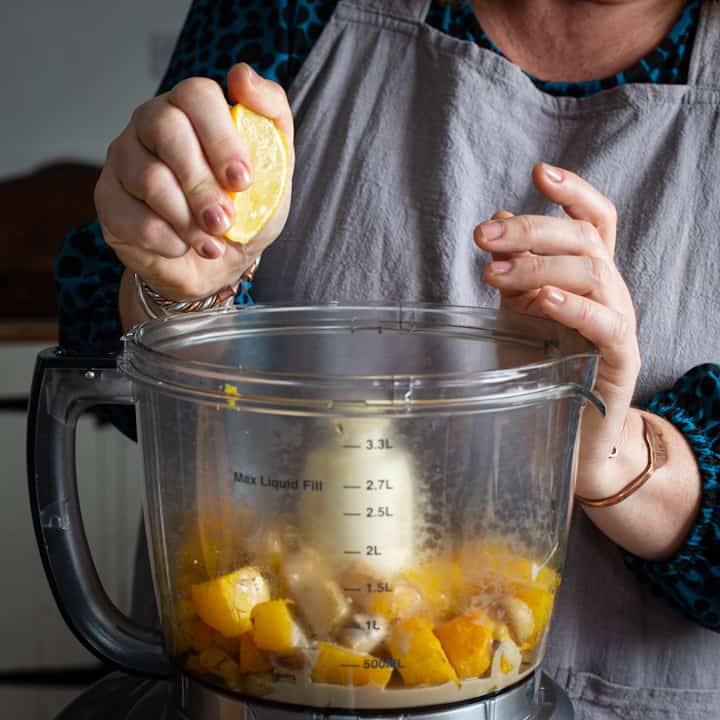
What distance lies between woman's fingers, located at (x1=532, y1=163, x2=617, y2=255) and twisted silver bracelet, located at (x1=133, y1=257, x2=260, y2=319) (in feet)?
0.64

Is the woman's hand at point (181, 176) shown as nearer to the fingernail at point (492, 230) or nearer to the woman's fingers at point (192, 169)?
the woman's fingers at point (192, 169)

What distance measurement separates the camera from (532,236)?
1.99ft

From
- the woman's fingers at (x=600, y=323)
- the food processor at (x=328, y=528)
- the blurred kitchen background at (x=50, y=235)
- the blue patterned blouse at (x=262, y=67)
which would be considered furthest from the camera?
the blurred kitchen background at (x=50, y=235)

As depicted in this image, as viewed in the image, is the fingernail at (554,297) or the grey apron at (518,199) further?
the grey apron at (518,199)

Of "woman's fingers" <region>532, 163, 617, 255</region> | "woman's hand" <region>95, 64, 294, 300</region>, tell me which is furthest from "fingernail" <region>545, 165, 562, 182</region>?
"woman's hand" <region>95, 64, 294, 300</region>

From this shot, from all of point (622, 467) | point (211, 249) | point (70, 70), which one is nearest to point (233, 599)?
point (211, 249)

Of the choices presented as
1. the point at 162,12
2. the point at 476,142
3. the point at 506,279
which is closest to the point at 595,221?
the point at 506,279

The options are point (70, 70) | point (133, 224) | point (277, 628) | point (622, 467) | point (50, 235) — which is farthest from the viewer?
point (70, 70)

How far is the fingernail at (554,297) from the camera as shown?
22.6 inches

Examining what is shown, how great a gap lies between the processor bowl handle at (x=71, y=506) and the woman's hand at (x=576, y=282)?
236 millimetres

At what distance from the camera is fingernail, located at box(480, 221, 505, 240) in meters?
0.60

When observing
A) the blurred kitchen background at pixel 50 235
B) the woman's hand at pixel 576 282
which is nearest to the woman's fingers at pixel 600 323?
the woman's hand at pixel 576 282

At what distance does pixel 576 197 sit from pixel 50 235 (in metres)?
1.80

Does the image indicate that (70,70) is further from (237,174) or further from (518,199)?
(237,174)
